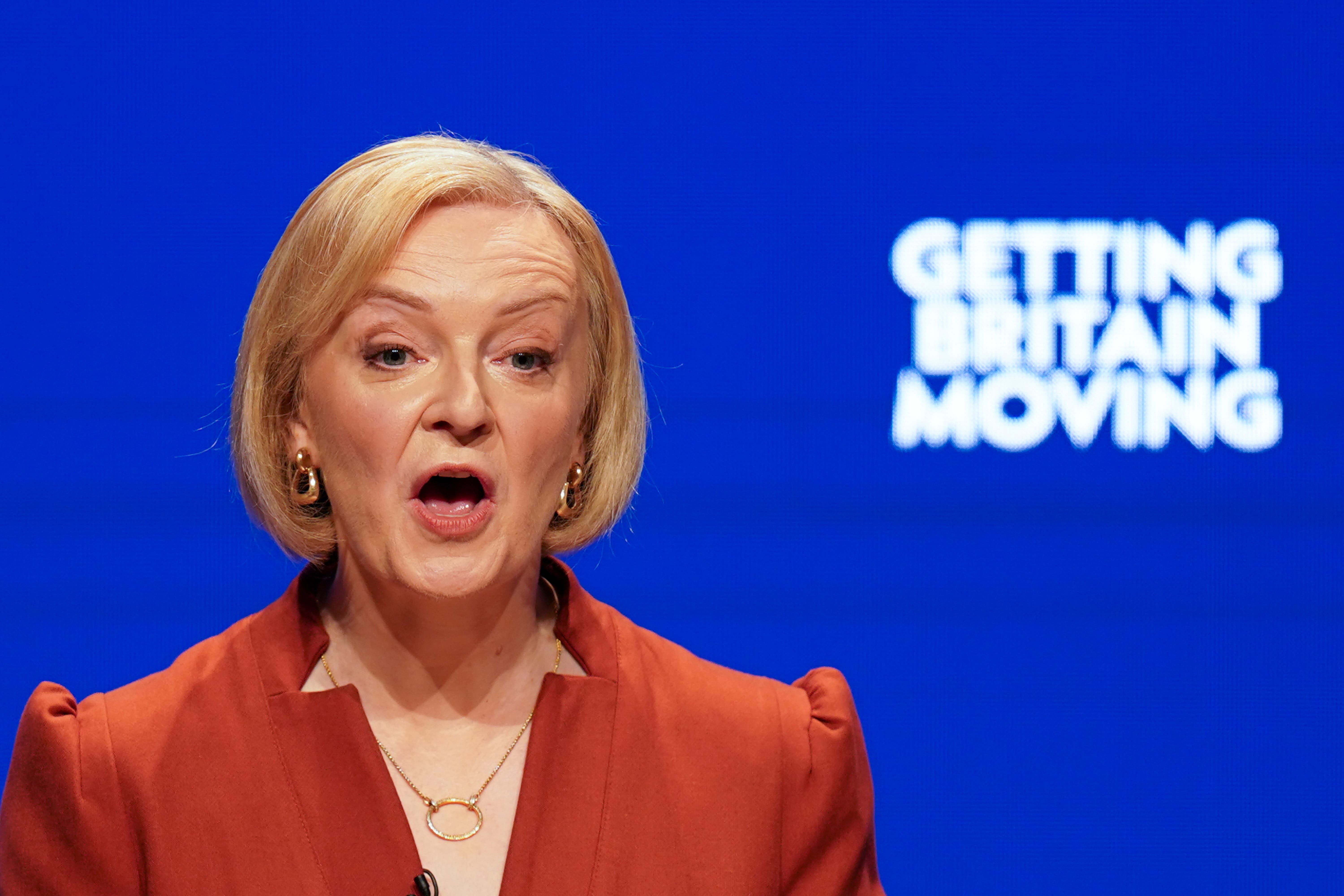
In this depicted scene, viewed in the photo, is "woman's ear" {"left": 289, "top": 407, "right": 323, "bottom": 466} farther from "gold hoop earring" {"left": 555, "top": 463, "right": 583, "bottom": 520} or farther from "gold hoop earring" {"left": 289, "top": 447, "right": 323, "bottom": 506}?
"gold hoop earring" {"left": 555, "top": 463, "right": 583, "bottom": 520}

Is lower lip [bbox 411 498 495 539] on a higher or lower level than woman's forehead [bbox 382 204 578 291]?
lower

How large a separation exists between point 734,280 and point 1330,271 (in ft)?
3.22

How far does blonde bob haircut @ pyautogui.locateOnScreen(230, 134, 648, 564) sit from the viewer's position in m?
1.39

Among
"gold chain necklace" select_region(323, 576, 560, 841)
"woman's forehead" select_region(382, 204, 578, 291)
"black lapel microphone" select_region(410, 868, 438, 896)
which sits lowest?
"black lapel microphone" select_region(410, 868, 438, 896)

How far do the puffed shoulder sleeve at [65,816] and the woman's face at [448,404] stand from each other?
0.31m

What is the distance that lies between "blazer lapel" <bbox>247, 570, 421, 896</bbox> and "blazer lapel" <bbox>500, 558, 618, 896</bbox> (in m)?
0.11

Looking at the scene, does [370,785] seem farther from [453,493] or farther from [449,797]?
[453,493]

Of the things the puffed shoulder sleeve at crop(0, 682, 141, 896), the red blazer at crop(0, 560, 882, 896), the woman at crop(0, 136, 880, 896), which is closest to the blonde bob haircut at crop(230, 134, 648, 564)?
the woman at crop(0, 136, 880, 896)

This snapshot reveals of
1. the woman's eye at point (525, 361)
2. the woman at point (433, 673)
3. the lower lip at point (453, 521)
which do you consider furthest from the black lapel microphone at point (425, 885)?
the woman's eye at point (525, 361)

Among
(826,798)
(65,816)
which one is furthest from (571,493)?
(65,816)

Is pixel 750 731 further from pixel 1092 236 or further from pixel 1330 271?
pixel 1330 271

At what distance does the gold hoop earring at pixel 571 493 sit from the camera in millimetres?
1533

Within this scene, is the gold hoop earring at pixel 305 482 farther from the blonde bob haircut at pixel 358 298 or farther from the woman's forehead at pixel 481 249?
the woman's forehead at pixel 481 249

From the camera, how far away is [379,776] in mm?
1412
